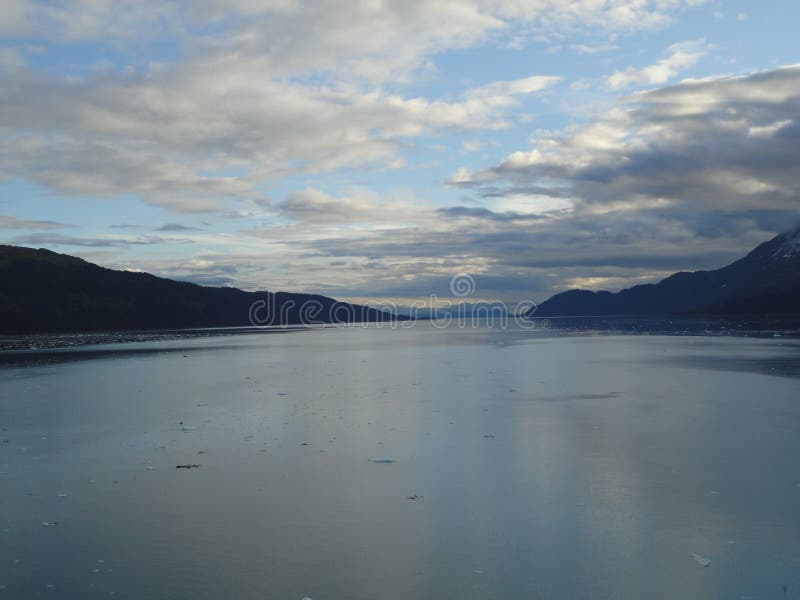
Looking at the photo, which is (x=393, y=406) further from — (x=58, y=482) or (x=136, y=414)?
(x=58, y=482)

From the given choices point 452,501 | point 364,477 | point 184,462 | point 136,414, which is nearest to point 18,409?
point 136,414

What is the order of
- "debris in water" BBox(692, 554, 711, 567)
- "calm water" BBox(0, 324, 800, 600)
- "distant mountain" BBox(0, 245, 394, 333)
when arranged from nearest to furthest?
"calm water" BBox(0, 324, 800, 600)
"debris in water" BBox(692, 554, 711, 567)
"distant mountain" BBox(0, 245, 394, 333)

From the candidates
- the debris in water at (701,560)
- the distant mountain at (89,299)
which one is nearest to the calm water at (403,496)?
the debris in water at (701,560)

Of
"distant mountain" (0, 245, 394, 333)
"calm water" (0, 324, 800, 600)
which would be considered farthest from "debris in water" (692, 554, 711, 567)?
"distant mountain" (0, 245, 394, 333)

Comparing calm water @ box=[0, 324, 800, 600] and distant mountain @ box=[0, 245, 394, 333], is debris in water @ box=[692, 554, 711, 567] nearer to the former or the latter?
calm water @ box=[0, 324, 800, 600]

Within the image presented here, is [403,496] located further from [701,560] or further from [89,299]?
[89,299]

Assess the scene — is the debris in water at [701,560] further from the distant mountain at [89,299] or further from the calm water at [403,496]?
the distant mountain at [89,299]
